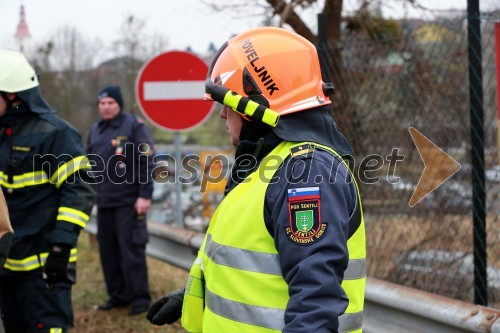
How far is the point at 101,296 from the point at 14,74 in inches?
135

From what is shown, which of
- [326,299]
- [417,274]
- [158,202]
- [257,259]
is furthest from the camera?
[158,202]

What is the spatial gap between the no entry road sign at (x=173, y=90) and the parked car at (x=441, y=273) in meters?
2.37

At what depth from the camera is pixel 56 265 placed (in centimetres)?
417

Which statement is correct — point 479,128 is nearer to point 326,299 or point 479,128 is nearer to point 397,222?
point 397,222

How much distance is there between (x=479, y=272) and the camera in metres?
4.34

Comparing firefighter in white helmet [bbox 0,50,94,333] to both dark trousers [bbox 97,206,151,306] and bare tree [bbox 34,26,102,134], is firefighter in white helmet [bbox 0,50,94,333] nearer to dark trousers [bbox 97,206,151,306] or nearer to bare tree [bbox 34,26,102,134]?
dark trousers [bbox 97,206,151,306]

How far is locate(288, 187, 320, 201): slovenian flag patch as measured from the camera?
219 centimetres

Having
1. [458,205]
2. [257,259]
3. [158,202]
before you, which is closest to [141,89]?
[458,205]

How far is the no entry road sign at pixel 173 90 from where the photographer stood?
679 centimetres

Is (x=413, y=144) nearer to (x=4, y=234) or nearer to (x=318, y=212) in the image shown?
(x=4, y=234)

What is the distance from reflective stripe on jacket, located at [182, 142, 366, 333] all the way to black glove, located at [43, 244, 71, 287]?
187cm

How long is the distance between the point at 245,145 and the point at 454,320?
1.53 meters

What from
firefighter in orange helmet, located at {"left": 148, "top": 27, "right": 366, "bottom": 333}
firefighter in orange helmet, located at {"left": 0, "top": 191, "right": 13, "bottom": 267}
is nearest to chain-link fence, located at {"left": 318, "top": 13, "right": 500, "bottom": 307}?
firefighter in orange helmet, located at {"left": 148, "top": 27, "right": 366, "bottom": 333}

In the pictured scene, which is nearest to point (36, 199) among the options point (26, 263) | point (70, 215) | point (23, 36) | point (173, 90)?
point (70, 215)
